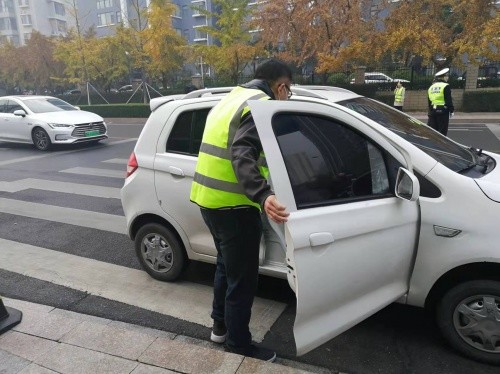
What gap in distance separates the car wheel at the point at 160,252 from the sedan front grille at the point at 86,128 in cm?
857

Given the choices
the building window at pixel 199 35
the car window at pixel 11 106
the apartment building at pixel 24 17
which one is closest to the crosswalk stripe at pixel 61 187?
the car window at pixel 11 106

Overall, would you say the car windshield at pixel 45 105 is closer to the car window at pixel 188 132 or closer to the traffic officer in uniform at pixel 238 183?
the car window at pixel 188 132

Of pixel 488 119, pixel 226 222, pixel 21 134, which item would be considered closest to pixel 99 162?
pixel 21 134

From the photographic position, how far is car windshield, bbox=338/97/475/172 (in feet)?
9.49

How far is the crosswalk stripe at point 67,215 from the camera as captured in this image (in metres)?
5.57

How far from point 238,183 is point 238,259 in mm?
447

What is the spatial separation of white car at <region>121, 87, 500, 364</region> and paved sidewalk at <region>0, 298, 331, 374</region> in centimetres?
53

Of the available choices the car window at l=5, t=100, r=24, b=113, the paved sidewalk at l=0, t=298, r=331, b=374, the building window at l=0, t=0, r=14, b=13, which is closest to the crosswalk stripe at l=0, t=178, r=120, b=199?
the paved sidewalk at l=0, t=298, r=331, b=374

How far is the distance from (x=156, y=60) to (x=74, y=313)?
2412 centimetres

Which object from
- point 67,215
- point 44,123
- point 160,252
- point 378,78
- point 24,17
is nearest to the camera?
point 160,252

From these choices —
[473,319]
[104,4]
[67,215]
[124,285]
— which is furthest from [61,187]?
[104,4]

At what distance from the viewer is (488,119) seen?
16734mm

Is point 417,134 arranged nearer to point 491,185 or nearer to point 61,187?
point 491,185

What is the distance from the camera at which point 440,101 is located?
9.17 meters
